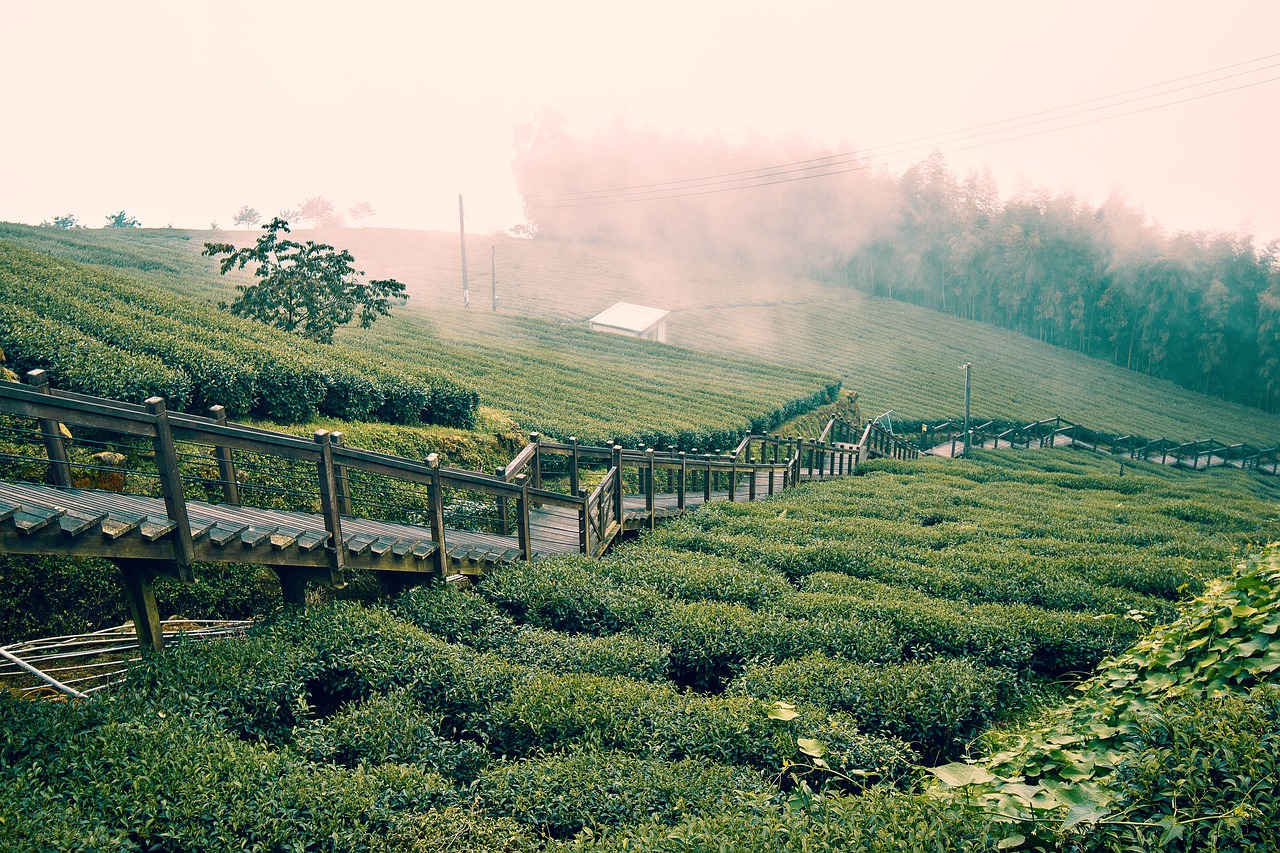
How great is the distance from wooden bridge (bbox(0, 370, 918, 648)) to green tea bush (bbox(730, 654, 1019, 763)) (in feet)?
12.7

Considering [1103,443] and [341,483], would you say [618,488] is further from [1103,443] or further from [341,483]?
[1103,443]

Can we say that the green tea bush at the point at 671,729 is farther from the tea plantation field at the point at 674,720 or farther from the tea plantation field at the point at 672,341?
the tea plantation field at the point at 672,341

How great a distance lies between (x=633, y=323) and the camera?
2067 inches

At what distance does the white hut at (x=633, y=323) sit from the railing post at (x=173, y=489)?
146 ft

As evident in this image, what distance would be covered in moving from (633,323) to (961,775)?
4931 centimetres

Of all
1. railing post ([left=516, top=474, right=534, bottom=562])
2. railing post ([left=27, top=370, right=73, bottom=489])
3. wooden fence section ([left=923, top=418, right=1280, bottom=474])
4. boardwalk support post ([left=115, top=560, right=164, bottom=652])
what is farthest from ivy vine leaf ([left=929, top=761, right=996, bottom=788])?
wooden fence section ([left=923, top=418, right=1280, bottom=474])

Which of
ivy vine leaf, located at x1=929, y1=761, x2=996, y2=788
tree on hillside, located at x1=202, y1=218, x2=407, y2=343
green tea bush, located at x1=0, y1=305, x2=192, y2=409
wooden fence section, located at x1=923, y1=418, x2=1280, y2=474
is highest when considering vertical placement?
tree on hillside, located at x1=202, y1=218, x2=407, y2=343

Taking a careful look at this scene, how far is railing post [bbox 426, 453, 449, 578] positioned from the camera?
7.73 metres

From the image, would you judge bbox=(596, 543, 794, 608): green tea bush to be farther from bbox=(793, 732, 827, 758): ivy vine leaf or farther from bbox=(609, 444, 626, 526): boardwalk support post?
bbox=(793, 732, 827, 758): ivy vine leaf

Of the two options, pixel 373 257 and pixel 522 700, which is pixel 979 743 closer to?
pixel 522 700

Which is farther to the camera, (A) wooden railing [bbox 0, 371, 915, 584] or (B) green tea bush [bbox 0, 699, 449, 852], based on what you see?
(A) wooden railing [bbox 0, 371, 915, 584]

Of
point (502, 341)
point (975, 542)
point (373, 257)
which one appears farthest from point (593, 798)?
point (373, 257)

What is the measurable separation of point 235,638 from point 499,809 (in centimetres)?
292

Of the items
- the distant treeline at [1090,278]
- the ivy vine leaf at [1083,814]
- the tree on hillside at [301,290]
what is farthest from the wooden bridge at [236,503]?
the distant treeline at [1090,278]
